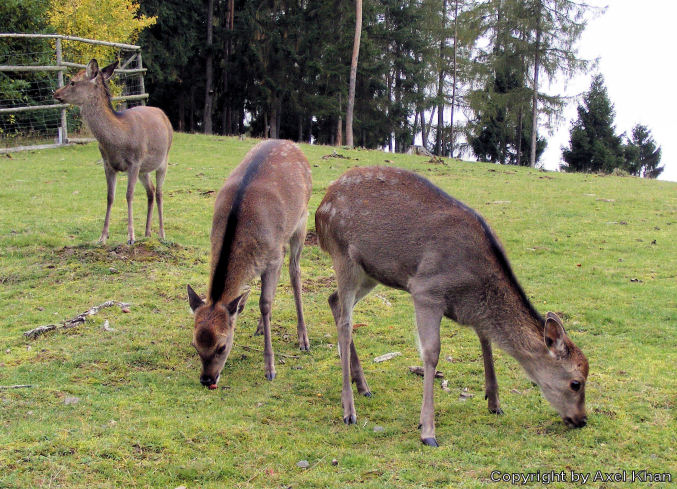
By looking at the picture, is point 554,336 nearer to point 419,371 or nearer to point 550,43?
point 419,371

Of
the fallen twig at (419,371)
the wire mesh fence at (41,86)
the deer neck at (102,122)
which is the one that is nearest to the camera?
the fallen twig at (419,371)

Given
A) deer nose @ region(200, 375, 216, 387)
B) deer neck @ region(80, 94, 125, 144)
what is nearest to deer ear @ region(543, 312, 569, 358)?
deer nose @ region(200, 375, 216, 387)

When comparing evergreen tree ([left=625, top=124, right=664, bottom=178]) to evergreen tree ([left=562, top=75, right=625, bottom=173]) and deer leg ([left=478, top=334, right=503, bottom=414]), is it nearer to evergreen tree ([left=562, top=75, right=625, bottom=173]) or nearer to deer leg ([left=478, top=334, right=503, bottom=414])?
evergreen tree ([left=562, top=75, right=625, bottom=173])

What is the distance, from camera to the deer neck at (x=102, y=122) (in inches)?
406

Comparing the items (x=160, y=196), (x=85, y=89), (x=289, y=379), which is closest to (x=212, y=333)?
(x=289, y=379)

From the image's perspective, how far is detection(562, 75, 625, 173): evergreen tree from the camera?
142 feet

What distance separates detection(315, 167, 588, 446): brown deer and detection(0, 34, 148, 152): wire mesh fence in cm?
1766

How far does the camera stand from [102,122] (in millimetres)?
10344

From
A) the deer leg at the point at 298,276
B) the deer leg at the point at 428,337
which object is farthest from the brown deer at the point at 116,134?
the deer leg at the point at 428,337

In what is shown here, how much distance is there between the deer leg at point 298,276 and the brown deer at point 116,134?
372cm

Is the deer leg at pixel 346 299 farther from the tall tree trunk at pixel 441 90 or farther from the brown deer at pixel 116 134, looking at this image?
the tall tree trunk at pixel 441 90

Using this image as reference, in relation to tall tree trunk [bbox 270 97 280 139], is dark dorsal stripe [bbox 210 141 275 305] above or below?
below

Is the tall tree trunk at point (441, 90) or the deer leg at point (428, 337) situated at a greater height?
the tall tree trunk at point (441, 90)

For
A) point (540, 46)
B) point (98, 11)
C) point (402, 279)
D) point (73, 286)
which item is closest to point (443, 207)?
point (402, 279)
